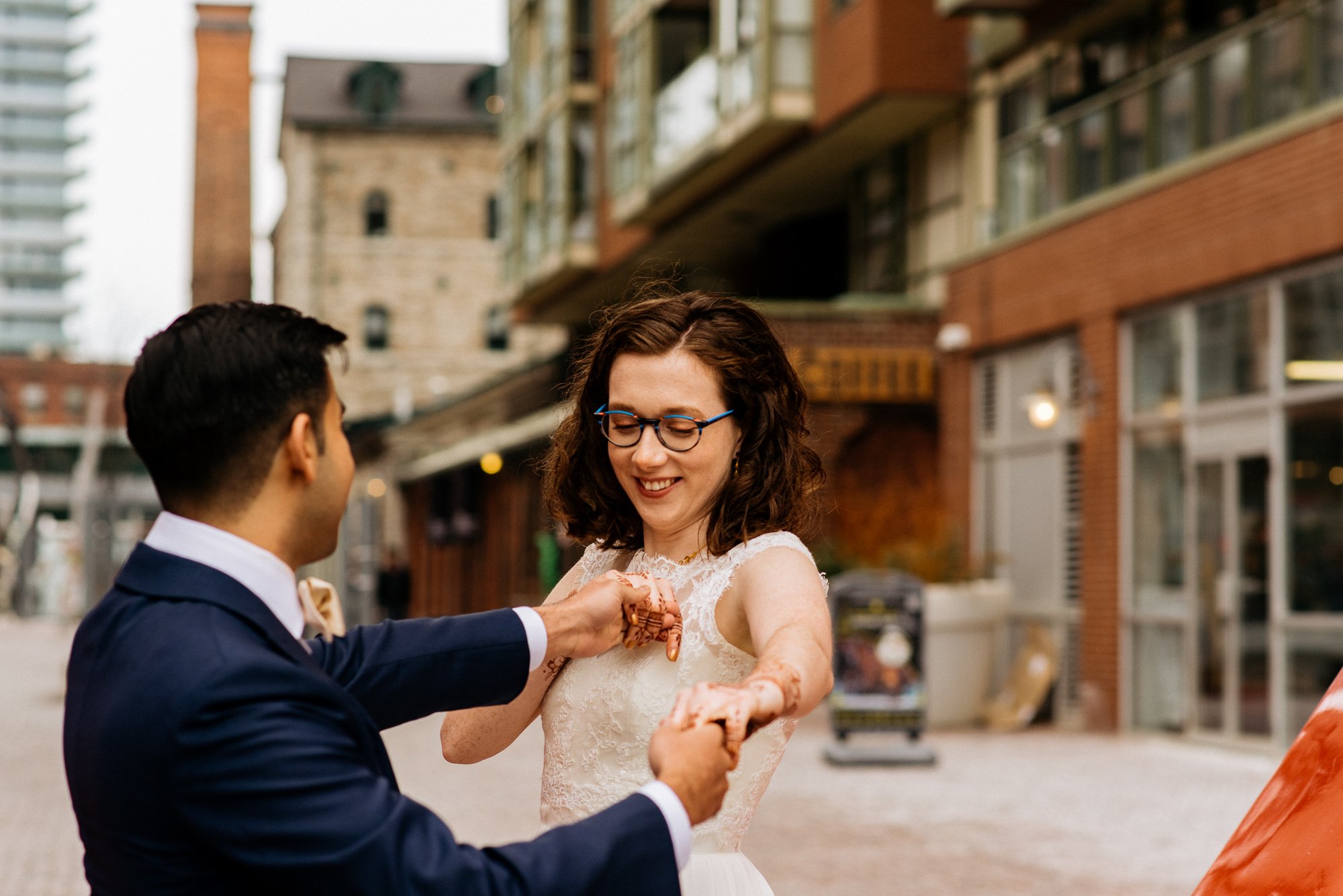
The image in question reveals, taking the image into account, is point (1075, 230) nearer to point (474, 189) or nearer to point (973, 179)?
point (973, 179)

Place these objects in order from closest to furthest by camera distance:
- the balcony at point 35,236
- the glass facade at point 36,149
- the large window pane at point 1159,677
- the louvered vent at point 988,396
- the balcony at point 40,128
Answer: the large window pane at point 1159,677, the louvered vent at point 988,396, the glass facade at point 36,149, the balcony at point 35,236, the balcony at point 40,128

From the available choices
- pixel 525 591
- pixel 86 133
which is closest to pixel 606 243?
pixel 525 591

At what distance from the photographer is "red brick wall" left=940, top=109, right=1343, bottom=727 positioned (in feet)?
40.7

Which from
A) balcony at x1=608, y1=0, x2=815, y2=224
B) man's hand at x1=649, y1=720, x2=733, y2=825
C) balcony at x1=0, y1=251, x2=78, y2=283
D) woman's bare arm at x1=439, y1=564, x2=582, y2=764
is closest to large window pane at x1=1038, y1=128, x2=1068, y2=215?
balcony at x1=608, y1=0, x2=815, y2=224

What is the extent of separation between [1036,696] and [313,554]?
1463cm

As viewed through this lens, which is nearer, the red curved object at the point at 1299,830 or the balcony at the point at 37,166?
the red curved object at the point at 1299,830

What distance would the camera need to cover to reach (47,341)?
428 feet

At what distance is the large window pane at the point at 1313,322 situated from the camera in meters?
12.1

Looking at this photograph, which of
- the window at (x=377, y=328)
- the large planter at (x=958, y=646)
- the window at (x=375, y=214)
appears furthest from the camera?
the window at (x=375, y=214)

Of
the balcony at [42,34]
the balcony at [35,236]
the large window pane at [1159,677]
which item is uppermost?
the balcony at [42,34]

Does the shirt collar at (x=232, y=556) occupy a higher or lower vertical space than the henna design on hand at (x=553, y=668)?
higher

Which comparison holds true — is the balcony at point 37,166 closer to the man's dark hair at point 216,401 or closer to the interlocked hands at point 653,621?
the interlocked hands at point 653,621

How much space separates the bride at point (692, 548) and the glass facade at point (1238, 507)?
10.1 m

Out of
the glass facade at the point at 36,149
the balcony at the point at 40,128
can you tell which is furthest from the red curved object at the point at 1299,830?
the balcony at the point at 40,128
